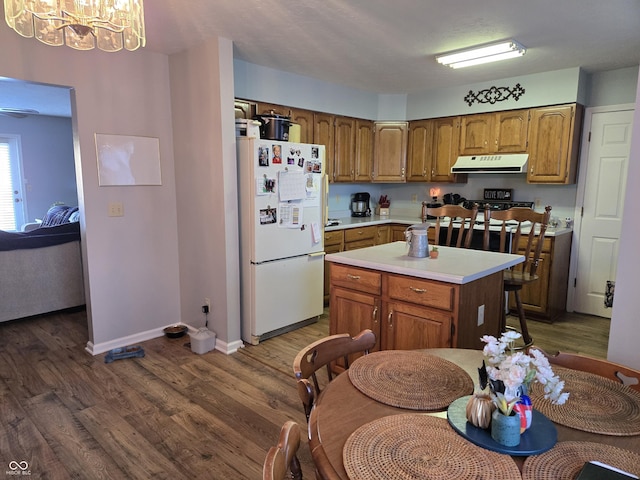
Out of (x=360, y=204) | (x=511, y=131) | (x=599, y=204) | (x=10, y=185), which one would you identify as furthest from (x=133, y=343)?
(x=10, y=185)

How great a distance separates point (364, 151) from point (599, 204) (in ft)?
8.38

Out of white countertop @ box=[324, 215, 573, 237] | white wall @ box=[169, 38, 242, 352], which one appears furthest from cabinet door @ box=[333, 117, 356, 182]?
white wall @ box=[169, 38, 242, 352]

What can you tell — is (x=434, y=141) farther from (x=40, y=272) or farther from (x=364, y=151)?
(x=40, y=272)

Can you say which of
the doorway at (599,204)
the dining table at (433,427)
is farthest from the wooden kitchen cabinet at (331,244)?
the dining table at (433,427)

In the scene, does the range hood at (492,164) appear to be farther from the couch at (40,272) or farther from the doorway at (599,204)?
the couch at (40,272)

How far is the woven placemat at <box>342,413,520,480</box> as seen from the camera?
3.06 ft

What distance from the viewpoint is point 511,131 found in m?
4.32

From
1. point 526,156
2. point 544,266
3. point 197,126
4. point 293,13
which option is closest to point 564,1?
point 293,13

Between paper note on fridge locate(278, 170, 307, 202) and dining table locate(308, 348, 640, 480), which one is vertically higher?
paper note on fridge locate(278, 170, 307, 202)

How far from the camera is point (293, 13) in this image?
8.52ft

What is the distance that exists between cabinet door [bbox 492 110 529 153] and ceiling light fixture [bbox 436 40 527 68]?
96cm

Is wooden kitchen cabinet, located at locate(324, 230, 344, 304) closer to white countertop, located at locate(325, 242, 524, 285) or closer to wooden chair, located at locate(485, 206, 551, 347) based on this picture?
white countertop, located at locate(325, 242, 524, 285)

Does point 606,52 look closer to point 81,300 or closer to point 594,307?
point 594,307

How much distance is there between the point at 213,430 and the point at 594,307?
3.94 metres
